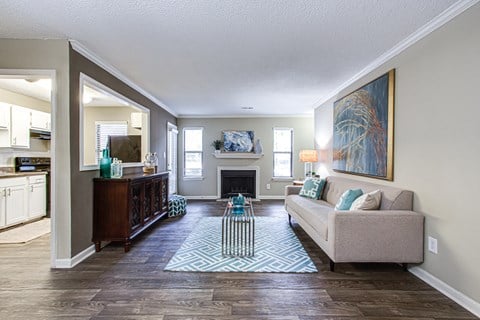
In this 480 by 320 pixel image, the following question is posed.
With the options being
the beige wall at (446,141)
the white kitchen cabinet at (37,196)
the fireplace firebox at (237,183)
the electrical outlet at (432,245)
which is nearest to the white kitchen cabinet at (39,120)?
the white kitchen cabinet at (37,196)

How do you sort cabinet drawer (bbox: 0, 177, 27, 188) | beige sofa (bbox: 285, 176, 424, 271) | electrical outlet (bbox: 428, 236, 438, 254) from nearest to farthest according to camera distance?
electrical outlet (bbox: 428, 236, 438, 254) → beige sofa (bbox: 285, 176, 424, 271) → cabinet drawer (bbox: 0, 177, 27, 188)

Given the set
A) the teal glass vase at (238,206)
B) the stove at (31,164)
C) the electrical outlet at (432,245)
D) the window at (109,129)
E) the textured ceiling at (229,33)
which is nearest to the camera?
the textured ceiling at (229,33)

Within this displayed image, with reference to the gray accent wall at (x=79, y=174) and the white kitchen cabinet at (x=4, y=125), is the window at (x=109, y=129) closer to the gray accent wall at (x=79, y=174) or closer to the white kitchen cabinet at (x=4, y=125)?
the white kitchen cabinet at (x=4, y=125)

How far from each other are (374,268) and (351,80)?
270cm

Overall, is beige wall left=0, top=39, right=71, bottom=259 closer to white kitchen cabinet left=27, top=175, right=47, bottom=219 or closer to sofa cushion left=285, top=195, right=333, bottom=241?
white kitchen cabinet left=27, top=175, right=47, bottom=219

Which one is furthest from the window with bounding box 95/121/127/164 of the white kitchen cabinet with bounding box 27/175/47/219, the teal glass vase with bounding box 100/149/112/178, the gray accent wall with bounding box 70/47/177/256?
the teal glass vase with bounding box 100/149/112/178

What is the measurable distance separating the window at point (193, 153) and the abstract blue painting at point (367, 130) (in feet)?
13.3

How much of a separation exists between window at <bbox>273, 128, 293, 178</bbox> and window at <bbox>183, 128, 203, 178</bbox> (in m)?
2.14

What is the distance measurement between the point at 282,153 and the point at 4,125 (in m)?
6.05

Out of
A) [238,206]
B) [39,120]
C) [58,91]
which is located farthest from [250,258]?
[39,120]

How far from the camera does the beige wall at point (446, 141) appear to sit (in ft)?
6.33

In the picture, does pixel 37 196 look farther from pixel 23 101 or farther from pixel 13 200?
pixel 23 101

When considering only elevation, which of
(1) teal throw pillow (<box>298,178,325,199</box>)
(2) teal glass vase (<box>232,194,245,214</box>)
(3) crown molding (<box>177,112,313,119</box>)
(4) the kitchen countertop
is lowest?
(2) teal glass vase (<box>232,194,245,214</box>)

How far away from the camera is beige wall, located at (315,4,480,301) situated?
193 centimetres
